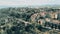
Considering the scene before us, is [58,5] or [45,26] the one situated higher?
[58,5]

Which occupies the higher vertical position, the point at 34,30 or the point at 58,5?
the point at 58,5

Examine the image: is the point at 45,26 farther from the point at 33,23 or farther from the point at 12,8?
the point at 12,8

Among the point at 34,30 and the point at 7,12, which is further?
the point at 7,12

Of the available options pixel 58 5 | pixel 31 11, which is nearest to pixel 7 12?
pixel 31 11

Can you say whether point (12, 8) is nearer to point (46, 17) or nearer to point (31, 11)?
point (31, 11)

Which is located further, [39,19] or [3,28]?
[39,19]

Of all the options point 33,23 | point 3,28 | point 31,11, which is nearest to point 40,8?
point 31,11

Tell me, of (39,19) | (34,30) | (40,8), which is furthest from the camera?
(40,8)

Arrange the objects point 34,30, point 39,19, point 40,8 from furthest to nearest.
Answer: point 40,8 < point 39,19 < point 34,30
